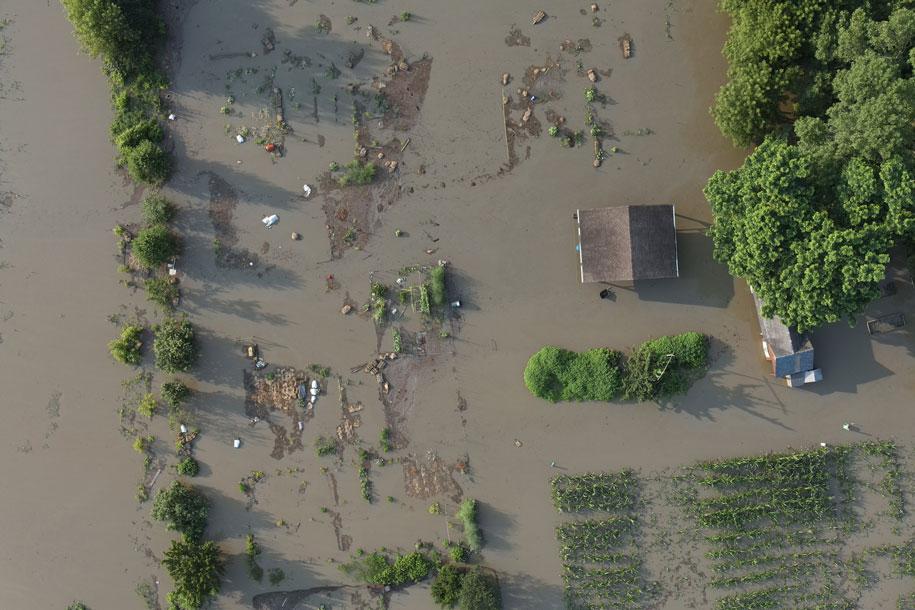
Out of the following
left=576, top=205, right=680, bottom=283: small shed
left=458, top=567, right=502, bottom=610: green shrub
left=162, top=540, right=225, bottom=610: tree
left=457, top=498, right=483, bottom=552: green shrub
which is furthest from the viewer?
left=457, top=498, right=483, bottom=552: green shrub

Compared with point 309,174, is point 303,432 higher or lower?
lower

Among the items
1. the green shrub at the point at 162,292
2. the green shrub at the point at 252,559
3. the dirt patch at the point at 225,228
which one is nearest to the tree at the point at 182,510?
the green shrub at the point at 252,559

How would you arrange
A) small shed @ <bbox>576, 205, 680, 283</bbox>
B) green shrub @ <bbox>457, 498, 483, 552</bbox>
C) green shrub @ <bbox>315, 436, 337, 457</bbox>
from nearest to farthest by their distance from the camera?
small shed @ <bbox>576, 205, 680, 283</bbox> → green shrub @ <bbox>457, 498, 483, 552</bbox> → green shrub @ <bbox>315, 436, 337, 457</bbox>

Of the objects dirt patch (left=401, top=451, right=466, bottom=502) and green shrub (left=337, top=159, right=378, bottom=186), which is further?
dirt patch (left=401, top=451, right=466, bottom=502)

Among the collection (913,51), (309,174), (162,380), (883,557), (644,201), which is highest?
(913,51)

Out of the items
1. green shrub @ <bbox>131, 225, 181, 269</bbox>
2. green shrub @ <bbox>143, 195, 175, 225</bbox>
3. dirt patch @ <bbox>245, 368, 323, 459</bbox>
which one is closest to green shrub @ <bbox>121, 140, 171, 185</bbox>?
green shrub @ <bbox>143, 195, 175, 225</bbox>

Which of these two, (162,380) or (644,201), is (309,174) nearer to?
(162,380)

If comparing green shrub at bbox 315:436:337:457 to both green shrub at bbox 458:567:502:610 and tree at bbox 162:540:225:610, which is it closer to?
tree at bbox 162:540:225:610

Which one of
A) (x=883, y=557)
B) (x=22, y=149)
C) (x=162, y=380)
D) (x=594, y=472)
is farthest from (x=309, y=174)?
(x=883, y=557)
